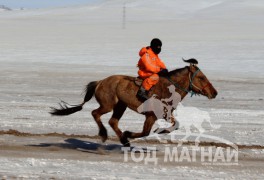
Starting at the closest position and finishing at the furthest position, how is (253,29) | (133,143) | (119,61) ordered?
1. (133,143)
2. (119,61)
3. (253,29)

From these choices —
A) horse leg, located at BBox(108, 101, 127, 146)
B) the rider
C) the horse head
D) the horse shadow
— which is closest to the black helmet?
the rider

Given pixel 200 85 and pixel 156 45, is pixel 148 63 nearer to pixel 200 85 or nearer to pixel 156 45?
pixel 156 45

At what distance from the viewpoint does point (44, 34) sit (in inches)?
2317

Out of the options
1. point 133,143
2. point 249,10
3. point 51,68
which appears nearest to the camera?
point 133,143

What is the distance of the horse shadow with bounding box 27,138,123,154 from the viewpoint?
37.0 ft

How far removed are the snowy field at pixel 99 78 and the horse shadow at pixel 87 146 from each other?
0.04 m

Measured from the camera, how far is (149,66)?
10.8m

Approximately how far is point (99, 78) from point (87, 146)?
16.3 meters

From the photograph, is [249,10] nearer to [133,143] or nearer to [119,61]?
[119,61]

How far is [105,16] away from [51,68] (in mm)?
60550

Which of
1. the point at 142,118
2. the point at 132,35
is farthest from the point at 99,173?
the point at 132,35

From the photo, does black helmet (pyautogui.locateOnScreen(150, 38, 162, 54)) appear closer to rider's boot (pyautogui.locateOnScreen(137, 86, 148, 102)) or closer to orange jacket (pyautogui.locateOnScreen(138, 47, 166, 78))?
orange jacket (pyautogui.locateOnScreen(138, 47, 166, 78))

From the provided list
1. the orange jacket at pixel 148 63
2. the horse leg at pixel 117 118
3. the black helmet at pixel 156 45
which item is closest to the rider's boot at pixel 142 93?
the orange jacket at pixel 148 63

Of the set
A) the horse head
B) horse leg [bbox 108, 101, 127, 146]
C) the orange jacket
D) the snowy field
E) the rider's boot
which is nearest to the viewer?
the snowy field
